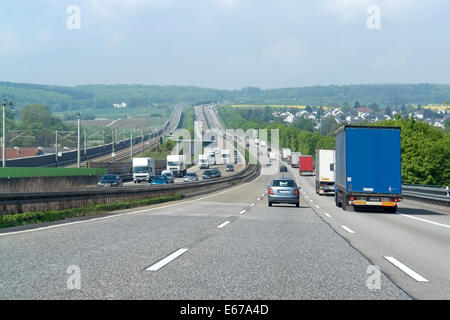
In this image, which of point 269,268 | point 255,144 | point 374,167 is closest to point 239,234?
point 269,268

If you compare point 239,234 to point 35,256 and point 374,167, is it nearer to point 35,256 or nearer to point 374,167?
point 35,256

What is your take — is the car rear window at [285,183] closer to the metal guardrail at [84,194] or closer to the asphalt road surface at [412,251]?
the metal guardrail at [84,194]

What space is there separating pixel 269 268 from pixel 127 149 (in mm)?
132815

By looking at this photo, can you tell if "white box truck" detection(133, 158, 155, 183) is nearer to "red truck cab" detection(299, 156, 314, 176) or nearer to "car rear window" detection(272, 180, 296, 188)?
"red truck cab" detection(299, 156, 314, 176)

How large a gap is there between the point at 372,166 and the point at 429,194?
29.3ft

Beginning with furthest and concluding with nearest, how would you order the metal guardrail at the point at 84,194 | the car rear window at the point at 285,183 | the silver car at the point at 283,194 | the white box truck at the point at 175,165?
the white box truck at the point at 175,165 → the car rear window at the point at 285,183 → the silver car at the point at 283,194 → the metal guardrail at the point at 84,194

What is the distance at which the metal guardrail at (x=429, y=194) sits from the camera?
89.2 ft

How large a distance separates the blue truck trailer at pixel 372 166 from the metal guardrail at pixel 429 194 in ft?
17.4

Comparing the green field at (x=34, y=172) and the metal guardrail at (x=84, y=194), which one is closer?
the metal guardrail at (x=84, y=194)

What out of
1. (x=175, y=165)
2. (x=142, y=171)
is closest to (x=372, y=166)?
(x=142, y=171)

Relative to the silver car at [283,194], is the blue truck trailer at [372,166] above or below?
above

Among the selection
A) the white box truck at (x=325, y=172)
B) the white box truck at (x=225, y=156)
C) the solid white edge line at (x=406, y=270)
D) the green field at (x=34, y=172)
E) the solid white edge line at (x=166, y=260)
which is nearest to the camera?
the solid white edge line at (x=406, y=270)

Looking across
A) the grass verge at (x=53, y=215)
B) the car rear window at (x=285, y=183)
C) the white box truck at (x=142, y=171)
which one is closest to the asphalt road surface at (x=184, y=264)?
the grass verge at (x=53, y=215)
